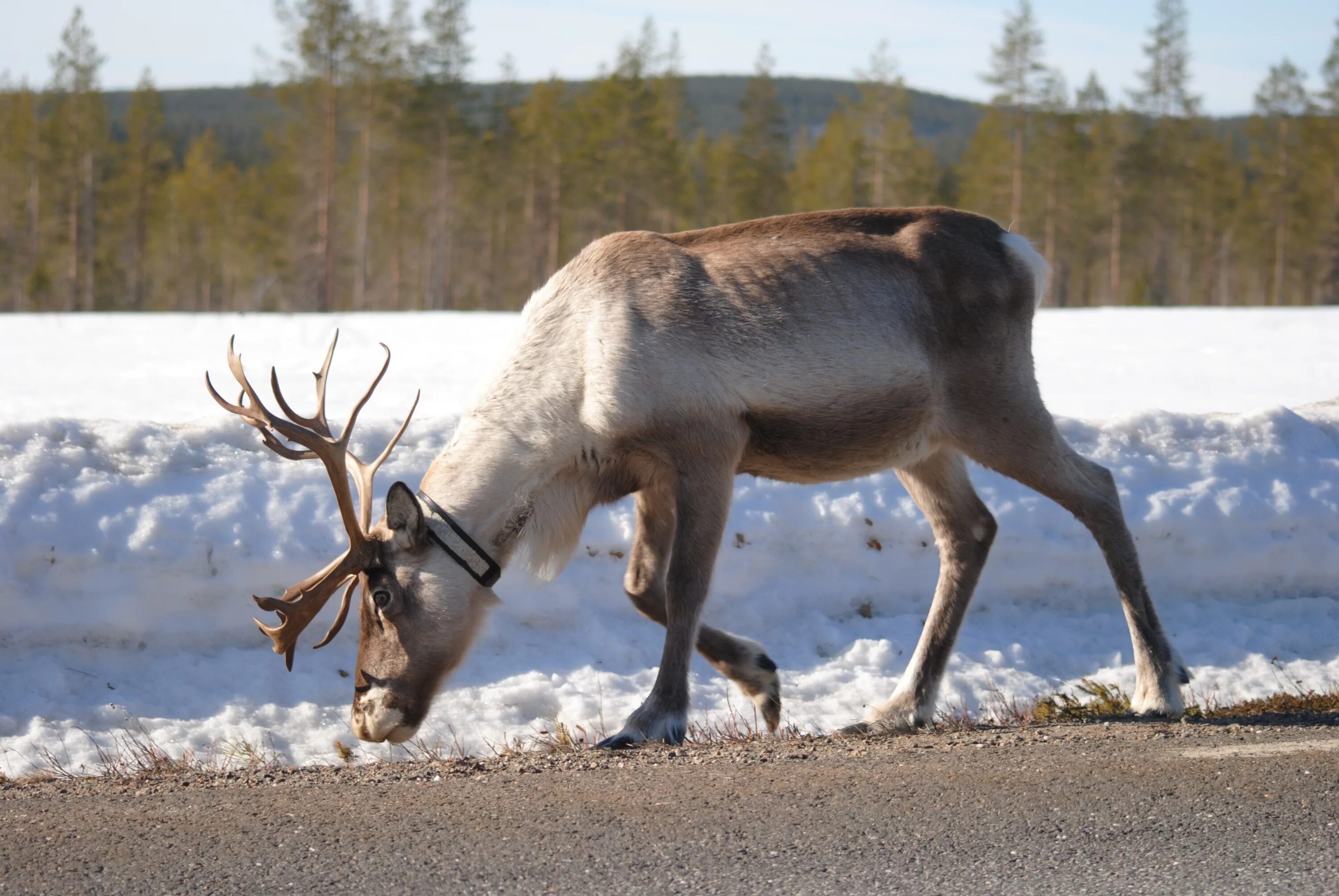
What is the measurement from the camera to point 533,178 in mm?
58000

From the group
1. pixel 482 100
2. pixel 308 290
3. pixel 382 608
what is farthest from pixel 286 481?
pixel 482 100

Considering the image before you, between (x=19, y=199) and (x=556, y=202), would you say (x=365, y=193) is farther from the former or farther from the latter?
(x=19, y=199)

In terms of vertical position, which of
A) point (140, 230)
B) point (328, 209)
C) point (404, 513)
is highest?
point (328, 209)

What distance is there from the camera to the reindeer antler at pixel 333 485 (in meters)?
4.57

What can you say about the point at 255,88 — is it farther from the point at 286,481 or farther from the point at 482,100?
the point at 286,481

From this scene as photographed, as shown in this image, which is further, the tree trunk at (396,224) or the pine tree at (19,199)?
the pine tree at (19,199)

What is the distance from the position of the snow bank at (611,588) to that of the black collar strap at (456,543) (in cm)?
75

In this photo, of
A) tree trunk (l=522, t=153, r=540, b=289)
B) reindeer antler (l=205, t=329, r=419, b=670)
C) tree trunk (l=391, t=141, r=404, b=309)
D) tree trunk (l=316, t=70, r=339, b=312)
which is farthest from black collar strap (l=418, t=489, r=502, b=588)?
tree trunk (l=522, t=153, r=540, b=289)

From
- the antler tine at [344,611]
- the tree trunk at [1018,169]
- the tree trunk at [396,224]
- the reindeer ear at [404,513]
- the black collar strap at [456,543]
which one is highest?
the tree trunk at [1018,169]

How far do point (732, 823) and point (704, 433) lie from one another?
1723mm

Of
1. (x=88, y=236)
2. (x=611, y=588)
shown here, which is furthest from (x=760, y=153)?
(x=611, y=588)

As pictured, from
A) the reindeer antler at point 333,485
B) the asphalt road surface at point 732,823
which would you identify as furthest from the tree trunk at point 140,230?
the asphalt road surface at point 732,823

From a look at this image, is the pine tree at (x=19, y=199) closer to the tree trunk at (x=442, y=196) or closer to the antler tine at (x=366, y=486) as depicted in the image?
the tree trunk at (x=442, y=196)

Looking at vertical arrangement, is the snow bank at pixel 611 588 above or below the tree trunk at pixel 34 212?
below
